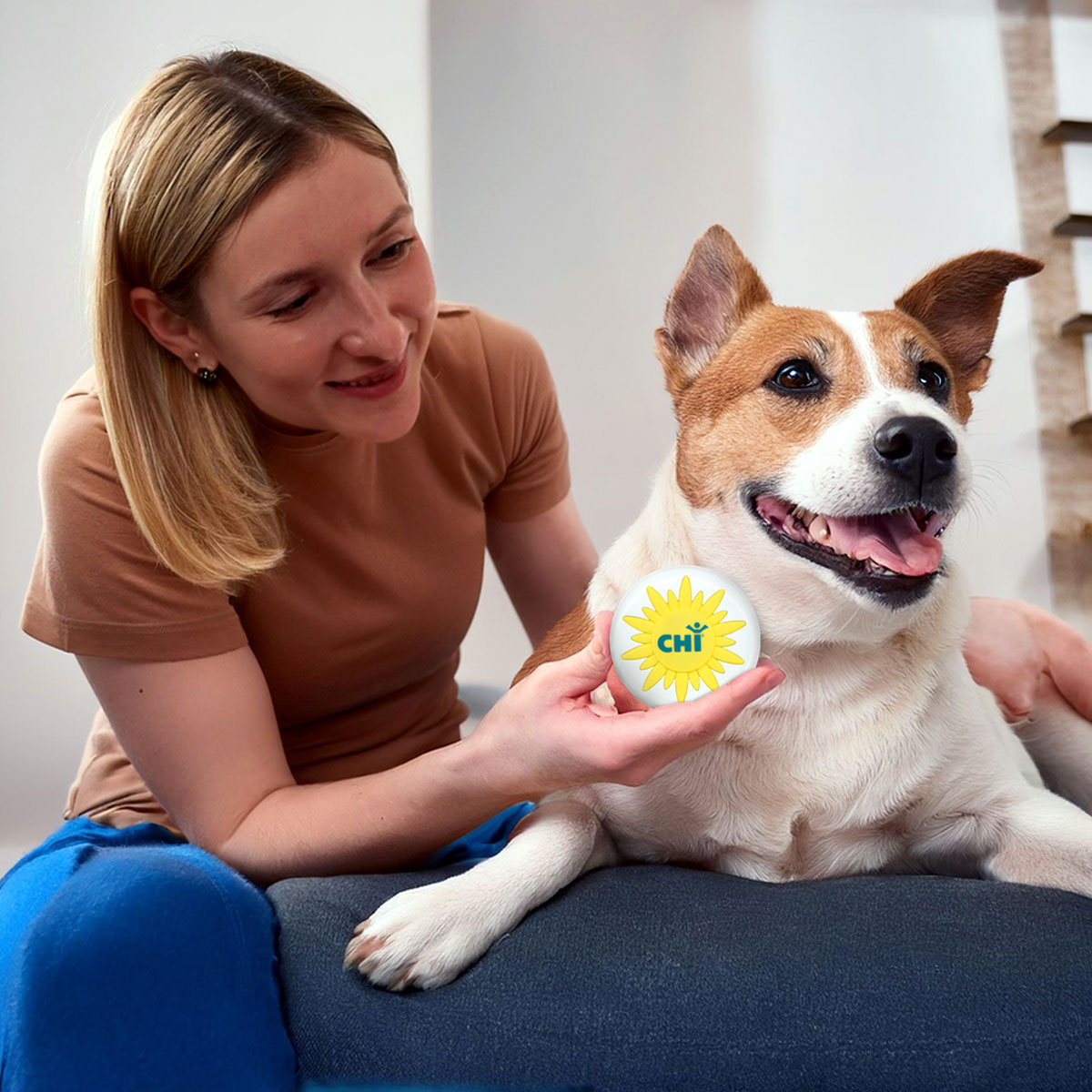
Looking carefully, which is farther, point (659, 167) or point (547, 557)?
point (659, 167)

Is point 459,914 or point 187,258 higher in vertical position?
point 187,258

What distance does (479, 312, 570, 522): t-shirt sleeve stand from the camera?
5.73 ft

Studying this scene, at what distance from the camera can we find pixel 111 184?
1354 millimetres

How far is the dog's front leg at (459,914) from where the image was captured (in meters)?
1.02

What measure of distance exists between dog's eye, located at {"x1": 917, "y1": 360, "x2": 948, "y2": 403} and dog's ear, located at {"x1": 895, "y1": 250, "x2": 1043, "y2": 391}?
132 millimetres

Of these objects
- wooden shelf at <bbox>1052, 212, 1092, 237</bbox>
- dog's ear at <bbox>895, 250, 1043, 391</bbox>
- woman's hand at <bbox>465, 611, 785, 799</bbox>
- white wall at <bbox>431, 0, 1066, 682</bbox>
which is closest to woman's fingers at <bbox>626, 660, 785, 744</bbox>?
woman's hand at <bbox>465, 611, 785, 799</bbox>

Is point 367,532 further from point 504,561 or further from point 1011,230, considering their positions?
point 1011,230

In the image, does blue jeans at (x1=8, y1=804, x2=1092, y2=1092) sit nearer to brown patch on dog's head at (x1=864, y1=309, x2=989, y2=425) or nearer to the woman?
the woman

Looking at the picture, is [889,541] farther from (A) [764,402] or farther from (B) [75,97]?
(B) [75,97]

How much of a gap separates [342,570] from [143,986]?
28.1 inches

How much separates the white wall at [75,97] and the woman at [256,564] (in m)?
1.11

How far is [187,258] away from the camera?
51.0 inches

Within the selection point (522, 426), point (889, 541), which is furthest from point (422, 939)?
point (522, 426)

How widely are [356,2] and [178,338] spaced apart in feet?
4.71
